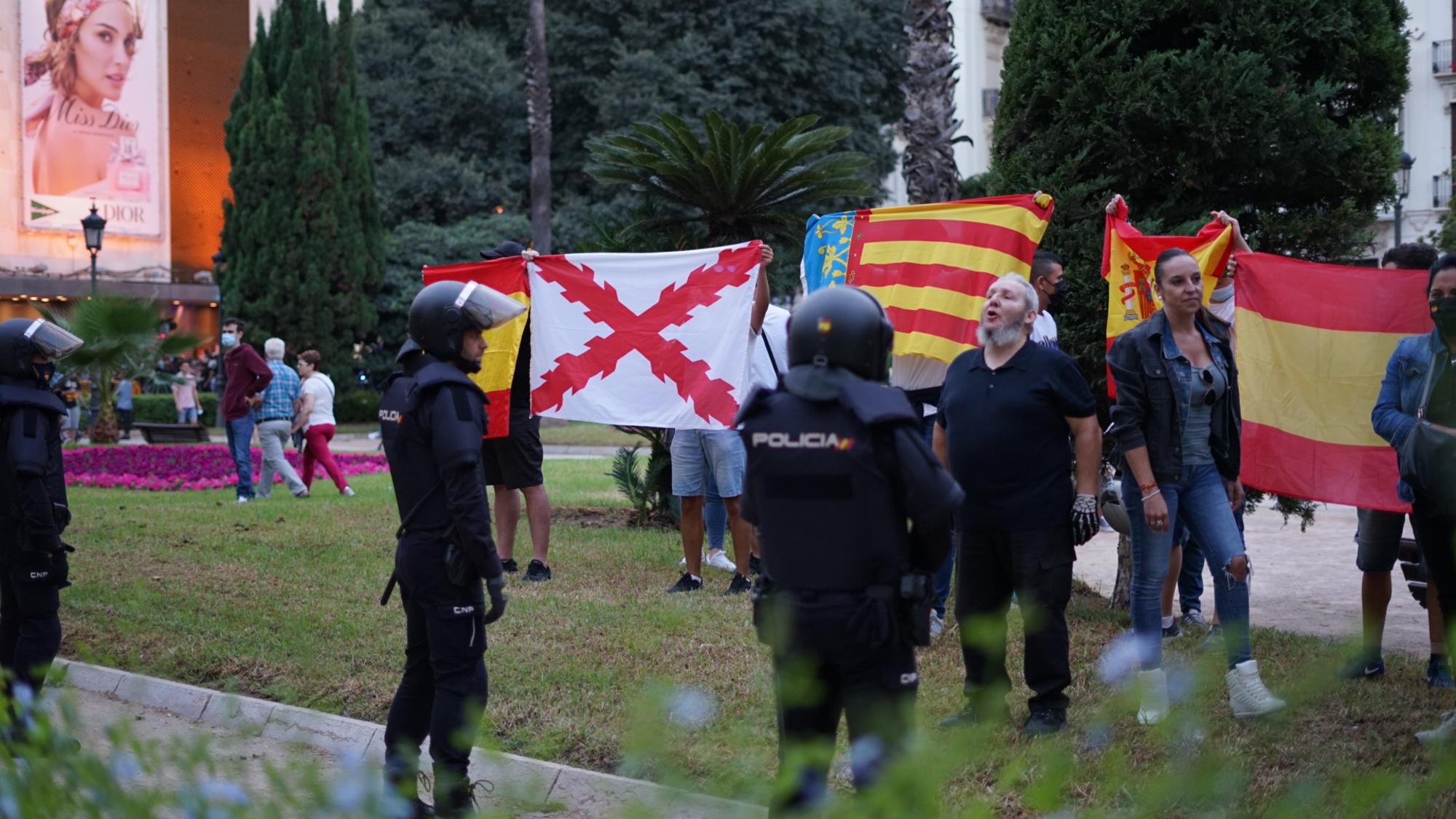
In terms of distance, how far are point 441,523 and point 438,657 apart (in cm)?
49

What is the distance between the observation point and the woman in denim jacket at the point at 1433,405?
591cm

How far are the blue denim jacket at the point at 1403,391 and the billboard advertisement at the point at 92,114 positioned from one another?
41.7 m

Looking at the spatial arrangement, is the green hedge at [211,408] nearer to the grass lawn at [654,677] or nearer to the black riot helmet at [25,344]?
the grass lawn at [654,677]

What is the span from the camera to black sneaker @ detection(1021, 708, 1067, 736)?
6000 mm

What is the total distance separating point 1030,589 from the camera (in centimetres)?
601

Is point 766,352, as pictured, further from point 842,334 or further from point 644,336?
point 842,334

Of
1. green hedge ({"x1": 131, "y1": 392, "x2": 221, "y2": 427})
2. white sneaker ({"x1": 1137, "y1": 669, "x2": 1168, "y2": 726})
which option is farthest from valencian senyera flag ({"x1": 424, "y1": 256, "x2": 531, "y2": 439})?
green hedge ({"x1": 131, "y1": 392, "x2": 221, "y2": 427})

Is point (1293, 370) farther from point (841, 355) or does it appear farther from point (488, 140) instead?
point (488, 140)

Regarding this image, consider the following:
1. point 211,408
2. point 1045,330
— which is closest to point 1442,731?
point 1045,330

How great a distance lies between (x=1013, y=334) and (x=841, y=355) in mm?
1968

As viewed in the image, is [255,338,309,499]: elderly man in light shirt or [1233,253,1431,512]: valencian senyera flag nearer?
[1233,253,1431,512]: valencian senyera flag

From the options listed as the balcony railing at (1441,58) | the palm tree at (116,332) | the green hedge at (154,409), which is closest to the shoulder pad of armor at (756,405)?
the palm tree at (116,332)

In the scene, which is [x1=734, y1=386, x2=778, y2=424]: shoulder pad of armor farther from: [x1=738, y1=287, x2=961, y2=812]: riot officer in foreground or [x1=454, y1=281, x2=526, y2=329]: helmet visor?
[x1=454, y1=281, x2=526, y2=329]: helmet visor

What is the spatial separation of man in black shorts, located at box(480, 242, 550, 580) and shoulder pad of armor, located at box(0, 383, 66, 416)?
3738mm
